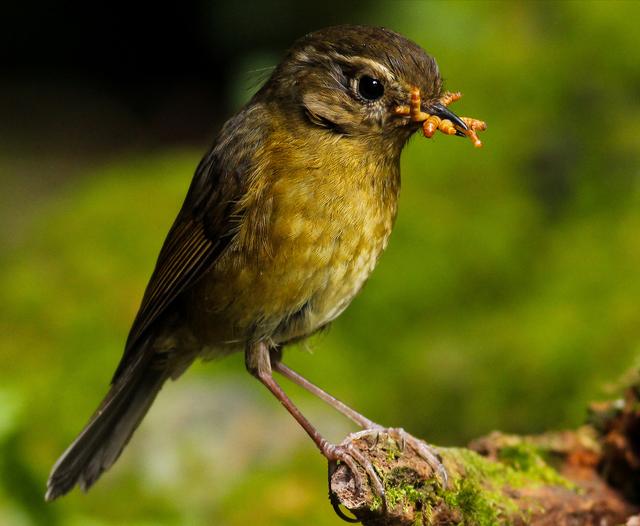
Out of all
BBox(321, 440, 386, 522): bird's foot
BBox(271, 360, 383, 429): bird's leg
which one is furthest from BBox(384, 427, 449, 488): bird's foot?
BBox(271, 360, 383, 429): bird's leg

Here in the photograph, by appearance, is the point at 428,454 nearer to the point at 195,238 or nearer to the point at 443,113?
the point at 443,113

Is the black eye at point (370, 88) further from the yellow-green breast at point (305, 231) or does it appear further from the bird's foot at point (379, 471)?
the bird's foot at point (379, 471)

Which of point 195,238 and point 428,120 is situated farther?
point 195,238

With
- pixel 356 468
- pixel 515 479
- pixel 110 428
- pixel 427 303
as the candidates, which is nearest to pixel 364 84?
pixel 356 468

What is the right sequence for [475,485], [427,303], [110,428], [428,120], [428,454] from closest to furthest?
[428,454] → [475,485] → [428,120] → [110,428] → [427,303]

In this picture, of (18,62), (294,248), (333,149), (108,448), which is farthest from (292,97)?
(18,62)

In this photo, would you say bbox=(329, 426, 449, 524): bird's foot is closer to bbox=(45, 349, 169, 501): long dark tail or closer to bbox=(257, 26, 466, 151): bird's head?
bbox=(257, 26, 466, 151): bird's head

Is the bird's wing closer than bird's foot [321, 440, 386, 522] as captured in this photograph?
No
